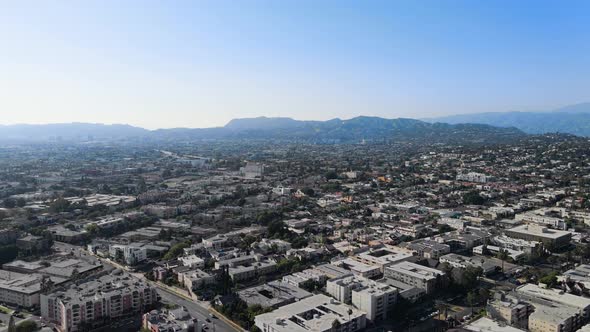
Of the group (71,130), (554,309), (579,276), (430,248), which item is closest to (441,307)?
(554,309)

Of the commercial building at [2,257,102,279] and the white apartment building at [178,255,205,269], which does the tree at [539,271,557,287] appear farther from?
the commercial building at [2,257,102,279]

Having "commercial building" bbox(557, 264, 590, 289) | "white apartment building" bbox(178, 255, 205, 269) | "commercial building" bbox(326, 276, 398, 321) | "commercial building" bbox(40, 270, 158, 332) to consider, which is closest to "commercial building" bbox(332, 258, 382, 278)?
"commercial building" bbox(326, 276, 398, 321)

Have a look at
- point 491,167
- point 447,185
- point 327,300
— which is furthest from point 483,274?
point 491,167

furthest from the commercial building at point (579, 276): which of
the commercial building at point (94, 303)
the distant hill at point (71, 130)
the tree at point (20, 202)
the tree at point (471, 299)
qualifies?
the distant hill at point (71, 130)

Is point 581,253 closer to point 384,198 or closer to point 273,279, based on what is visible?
point 273,279

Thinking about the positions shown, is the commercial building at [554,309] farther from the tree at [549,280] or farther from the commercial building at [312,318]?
the commercial building at [312,318]

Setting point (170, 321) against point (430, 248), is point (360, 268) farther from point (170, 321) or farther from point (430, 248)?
point (170, 321)

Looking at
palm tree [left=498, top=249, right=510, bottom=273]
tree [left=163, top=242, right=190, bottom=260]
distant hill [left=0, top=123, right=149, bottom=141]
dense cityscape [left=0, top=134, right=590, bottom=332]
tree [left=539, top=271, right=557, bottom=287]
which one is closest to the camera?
dense cityscape [left=0, top=134, right=590, bottom=332]
